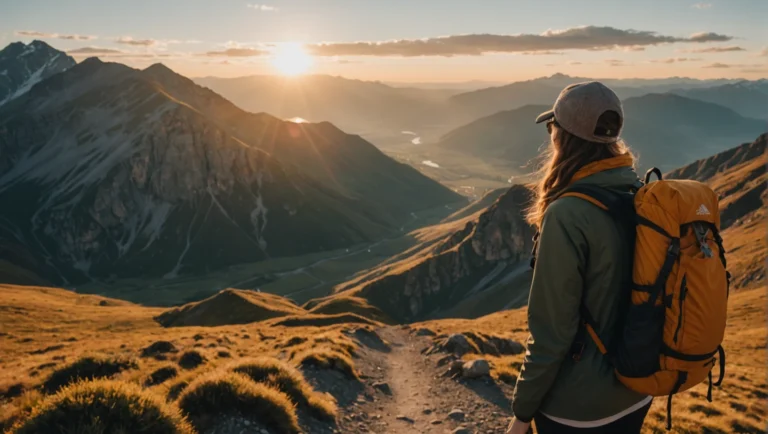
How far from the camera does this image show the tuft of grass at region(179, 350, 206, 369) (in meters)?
23.7

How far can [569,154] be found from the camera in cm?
606

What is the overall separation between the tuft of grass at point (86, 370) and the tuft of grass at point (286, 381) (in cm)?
603

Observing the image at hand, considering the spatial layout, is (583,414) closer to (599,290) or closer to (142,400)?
(599,290)

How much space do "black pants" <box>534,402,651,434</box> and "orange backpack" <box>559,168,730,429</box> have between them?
745 mm

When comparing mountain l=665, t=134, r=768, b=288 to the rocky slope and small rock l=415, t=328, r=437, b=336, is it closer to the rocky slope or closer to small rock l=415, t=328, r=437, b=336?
the rocky slope

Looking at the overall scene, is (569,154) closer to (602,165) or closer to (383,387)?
(602,165)

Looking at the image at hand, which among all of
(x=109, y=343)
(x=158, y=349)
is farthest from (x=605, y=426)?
(x=109, y=343)

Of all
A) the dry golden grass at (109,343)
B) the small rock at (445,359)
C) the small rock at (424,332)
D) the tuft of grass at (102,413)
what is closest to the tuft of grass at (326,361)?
the dry golden grass at (109,343)

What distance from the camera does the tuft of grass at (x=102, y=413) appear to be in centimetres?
797

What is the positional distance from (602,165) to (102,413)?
907 cm

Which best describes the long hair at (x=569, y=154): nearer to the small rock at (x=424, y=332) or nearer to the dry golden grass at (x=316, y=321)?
the small rock at (x=424, y=332)

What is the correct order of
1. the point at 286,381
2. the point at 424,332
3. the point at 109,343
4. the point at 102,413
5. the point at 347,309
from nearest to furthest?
the point at 102,413 → the point at 286,381 → the point at 424,332 → the point at 109,343 → the point at 347,309

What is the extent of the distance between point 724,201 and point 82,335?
139882 millimetres

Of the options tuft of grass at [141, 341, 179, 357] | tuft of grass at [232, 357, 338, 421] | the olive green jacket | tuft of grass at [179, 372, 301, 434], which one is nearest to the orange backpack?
the olive green jacket
